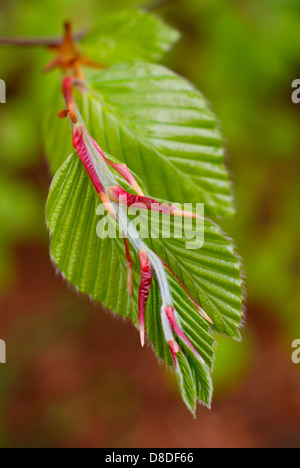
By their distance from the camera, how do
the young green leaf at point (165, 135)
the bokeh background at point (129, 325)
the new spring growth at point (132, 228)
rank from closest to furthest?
1. the new spring growth at point (132, 228)
2. the young green leaf at point (165, 135)
3. the bokeh background at point (129, 325)

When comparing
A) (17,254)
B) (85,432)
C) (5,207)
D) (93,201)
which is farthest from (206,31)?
(85,432)

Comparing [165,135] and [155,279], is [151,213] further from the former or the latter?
[165,135]

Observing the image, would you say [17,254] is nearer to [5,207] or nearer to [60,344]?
[60,344]

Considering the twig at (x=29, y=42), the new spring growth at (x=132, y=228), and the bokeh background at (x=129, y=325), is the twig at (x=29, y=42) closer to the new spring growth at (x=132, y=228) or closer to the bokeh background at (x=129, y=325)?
the new spring growth at (x=132, y=228)

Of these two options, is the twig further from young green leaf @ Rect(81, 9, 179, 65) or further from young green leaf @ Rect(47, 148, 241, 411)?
young green leaf @ Rect(47, 148, 241, 411)

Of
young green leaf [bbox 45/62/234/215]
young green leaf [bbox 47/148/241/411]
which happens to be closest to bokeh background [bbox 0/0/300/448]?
young green leaf [bbox 45/62/234/215]

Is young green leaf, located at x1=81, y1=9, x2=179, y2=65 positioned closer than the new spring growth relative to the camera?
No

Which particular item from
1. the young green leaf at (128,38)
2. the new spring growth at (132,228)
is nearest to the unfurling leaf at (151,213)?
the new spring growth at (132,228)

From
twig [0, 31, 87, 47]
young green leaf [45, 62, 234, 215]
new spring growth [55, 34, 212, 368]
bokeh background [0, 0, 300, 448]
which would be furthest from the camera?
bokeh background [0, 0, 300, 448]

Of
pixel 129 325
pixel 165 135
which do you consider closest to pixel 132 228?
pixel 165 135
